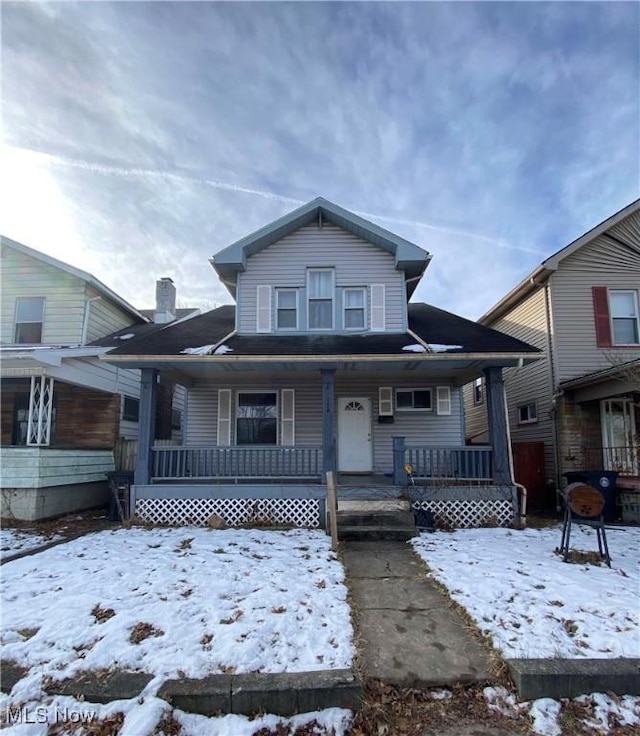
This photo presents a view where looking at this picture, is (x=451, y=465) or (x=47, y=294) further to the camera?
(x=47, y=294)

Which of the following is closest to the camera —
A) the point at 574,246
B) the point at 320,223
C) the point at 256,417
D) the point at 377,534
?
the point at 377,534

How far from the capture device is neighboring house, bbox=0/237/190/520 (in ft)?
30.8

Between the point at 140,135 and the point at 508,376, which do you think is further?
the point at 508,376

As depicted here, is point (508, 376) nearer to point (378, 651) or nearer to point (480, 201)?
point (480, 201)

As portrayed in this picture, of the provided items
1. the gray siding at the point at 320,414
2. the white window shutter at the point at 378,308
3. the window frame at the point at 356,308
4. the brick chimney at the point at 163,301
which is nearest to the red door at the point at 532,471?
the gray siding at the point at 320,414

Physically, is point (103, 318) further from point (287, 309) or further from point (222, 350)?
point (287, 309)

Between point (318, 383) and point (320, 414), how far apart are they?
83 centimetres

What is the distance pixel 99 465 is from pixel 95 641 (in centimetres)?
801

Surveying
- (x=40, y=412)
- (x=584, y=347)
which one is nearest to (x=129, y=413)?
(x=40, y=412)

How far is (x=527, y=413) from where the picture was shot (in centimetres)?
1281

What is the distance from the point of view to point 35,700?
296 centimetres

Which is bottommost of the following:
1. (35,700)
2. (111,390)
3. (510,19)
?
(35,700)

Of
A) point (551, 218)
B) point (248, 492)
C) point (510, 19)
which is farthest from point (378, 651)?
point (551, 218)

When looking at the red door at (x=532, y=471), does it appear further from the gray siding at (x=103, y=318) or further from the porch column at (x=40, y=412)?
the gray siding at (x=103, y=318)
